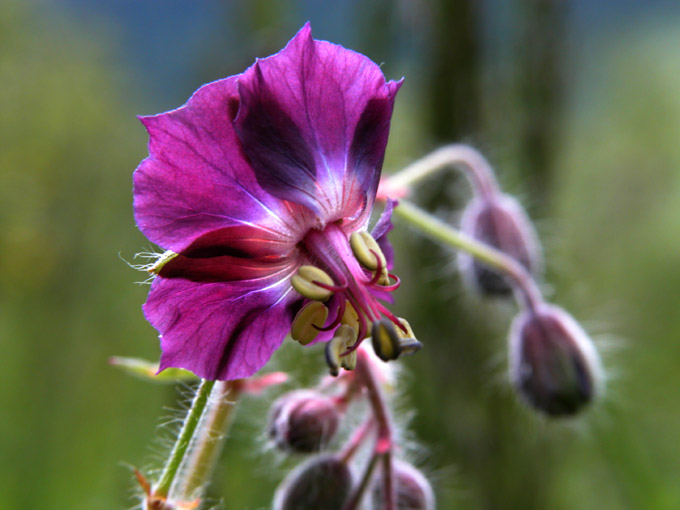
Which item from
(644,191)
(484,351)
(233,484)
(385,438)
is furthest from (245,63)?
(644,191)

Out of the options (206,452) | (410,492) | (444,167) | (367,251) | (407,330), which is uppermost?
(367,251)

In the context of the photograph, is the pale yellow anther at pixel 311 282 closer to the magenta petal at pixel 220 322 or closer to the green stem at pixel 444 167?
the magenta petal at pixel 220 322

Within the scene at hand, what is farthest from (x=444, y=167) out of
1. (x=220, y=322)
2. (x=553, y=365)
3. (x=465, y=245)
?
(x=220, y=322)

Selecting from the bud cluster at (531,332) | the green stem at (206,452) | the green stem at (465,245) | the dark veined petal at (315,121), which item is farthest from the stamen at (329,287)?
the bud cluster at (531,332)

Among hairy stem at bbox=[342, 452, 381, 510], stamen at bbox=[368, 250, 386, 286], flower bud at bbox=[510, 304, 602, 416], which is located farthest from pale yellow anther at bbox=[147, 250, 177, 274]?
flower bud at bbox=[510, 304, 602, 416]

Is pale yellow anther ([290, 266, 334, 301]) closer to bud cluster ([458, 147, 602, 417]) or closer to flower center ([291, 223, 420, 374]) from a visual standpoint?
flower center ([291, 223, 420, 374])

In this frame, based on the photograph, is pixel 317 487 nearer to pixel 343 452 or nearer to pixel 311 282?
pixel 343 452

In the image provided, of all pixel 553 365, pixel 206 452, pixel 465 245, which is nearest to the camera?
pixel 206 452

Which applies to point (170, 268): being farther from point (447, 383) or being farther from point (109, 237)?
point (109, 237)
